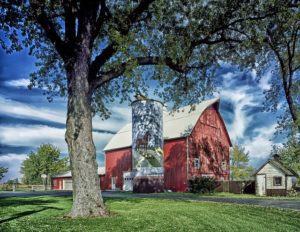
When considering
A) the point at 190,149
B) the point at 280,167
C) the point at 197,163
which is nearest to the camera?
the point at 280,167

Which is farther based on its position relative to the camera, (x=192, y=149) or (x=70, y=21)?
(x=192, y=149)

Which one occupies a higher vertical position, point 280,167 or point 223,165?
point 280,167

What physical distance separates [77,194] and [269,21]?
49.6ft

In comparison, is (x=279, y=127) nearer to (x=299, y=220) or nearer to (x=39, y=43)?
(x=299, y=220)

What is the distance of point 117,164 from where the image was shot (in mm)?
52656

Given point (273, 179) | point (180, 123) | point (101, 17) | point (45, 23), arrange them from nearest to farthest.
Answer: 1. point (45, 23)
2. point (101, 17)
3. point (273, 179)
4. point (180, 123)

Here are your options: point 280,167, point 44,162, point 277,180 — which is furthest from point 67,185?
point 280,167

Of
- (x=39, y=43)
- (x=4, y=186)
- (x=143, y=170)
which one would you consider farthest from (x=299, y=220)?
(x=4, y=186)

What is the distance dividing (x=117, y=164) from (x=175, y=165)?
12128 millimetres

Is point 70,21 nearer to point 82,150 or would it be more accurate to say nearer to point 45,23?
point 45,23

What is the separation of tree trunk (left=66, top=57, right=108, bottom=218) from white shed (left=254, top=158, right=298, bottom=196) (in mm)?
27677

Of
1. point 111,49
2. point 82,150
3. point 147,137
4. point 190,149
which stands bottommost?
point 82,150

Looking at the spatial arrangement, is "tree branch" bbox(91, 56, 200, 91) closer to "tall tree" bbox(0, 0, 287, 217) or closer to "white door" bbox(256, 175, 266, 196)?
"tall tree" bbox(0, 0, 287, 217)

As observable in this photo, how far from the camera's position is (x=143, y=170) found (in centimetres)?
4009
